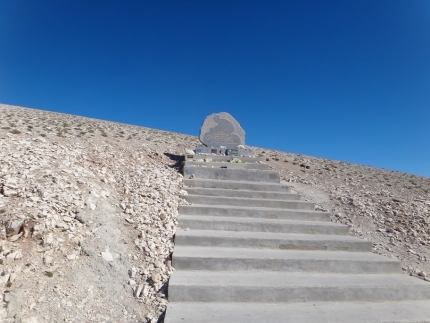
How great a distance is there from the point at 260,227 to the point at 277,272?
1268 mm

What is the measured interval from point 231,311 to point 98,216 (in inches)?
105

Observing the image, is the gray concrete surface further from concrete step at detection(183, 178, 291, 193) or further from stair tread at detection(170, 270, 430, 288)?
concrete step at detection(183, 178, 291, 193)

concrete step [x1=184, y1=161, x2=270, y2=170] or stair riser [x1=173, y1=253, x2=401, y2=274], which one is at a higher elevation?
concrete step [x1=184, y1=161, x2=270, y2=170]

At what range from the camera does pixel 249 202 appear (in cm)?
692

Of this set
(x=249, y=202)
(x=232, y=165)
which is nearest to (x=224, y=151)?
(x=232, y=165)

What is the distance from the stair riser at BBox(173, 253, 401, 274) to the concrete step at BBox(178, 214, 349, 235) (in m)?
1.14

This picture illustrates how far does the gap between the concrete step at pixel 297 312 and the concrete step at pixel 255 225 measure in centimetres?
188

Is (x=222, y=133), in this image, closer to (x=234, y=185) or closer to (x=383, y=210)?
(x=234, y=185)

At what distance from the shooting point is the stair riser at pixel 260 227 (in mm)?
5664

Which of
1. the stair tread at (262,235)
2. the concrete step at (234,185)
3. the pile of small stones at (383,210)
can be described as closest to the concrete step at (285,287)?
the stair tread at (262,235)

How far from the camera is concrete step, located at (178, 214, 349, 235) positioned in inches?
224

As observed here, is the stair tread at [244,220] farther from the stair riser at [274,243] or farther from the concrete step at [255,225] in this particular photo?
the stair riser at [274,243]

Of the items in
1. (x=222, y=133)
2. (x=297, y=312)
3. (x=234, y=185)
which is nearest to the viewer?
(x=297, y=312)

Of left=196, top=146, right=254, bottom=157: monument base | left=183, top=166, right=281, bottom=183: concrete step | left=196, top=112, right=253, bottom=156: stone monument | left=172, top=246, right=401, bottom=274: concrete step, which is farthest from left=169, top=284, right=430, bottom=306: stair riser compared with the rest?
left=196, top=112, right=253, bottom=156: stone monument
